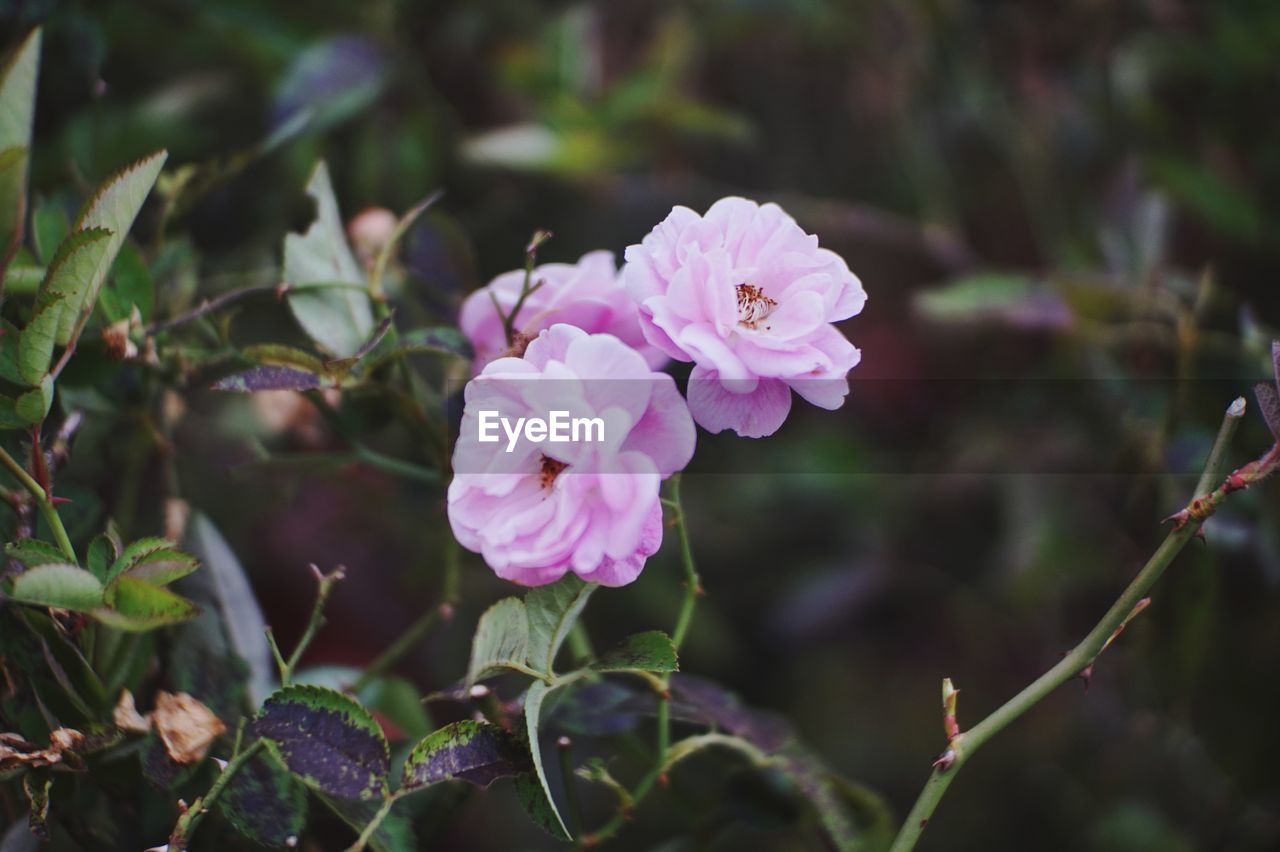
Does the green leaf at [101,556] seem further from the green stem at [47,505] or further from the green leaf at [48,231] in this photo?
the green leaf at [48,231]

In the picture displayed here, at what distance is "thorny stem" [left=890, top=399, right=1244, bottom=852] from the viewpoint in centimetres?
29

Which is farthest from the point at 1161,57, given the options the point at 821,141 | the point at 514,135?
Result: the point at 514,135

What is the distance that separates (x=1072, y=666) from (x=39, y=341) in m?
0.33

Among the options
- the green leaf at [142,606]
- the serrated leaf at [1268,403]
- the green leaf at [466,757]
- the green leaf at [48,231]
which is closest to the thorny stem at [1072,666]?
the serrated leaf at [1268,403]

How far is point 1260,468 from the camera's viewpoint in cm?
30

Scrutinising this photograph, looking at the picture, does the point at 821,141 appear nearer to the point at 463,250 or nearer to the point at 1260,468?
Result: the point at 463,250

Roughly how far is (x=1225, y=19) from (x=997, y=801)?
0.61 meters

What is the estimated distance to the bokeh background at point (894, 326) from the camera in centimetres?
52

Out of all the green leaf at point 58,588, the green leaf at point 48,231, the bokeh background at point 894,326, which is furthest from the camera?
the bokeh background at point 894,326

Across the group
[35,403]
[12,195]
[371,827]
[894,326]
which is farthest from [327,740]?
[894,326]

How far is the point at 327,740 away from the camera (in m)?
0.30

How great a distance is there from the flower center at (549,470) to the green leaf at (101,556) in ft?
0.45

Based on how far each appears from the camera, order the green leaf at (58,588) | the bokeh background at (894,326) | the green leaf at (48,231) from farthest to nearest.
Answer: the bokeh background at (894,326), the green leaf at (48,231), the green leaf at (58,588)

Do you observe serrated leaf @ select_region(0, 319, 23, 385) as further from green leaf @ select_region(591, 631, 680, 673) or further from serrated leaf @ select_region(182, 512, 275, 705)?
green leaf @ select_region(591, 631, 680, 673)
